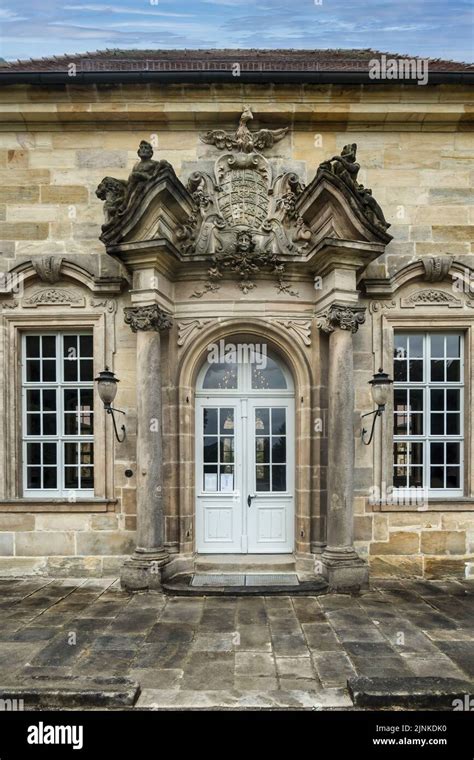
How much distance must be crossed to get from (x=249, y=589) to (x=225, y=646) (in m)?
1.24

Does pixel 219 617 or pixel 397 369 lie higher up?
pixel 397 369

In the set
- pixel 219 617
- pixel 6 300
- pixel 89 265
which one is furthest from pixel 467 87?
pixel 219 617

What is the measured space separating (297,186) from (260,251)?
3.23 ft

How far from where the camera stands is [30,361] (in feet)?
20.5

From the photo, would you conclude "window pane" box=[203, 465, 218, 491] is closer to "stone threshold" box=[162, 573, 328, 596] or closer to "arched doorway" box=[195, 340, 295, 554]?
"arched doorway" box=[195, 340, 295, 554]

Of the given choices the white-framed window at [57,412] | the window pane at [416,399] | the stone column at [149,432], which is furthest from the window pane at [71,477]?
the window pane at [416,399]

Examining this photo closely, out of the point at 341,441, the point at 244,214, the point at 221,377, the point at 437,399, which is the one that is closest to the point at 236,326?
the point at 221,377

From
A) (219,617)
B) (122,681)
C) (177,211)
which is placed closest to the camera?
(122,681)

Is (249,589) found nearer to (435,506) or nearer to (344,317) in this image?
(435,506)

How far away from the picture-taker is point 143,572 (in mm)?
5352

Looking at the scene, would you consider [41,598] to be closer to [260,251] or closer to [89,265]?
[89,265]

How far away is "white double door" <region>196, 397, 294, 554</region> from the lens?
6113mm

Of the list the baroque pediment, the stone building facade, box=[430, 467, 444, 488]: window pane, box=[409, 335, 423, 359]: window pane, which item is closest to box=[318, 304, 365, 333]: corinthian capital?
the stone building facade

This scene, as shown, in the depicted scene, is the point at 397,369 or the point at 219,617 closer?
the point at 219,617
